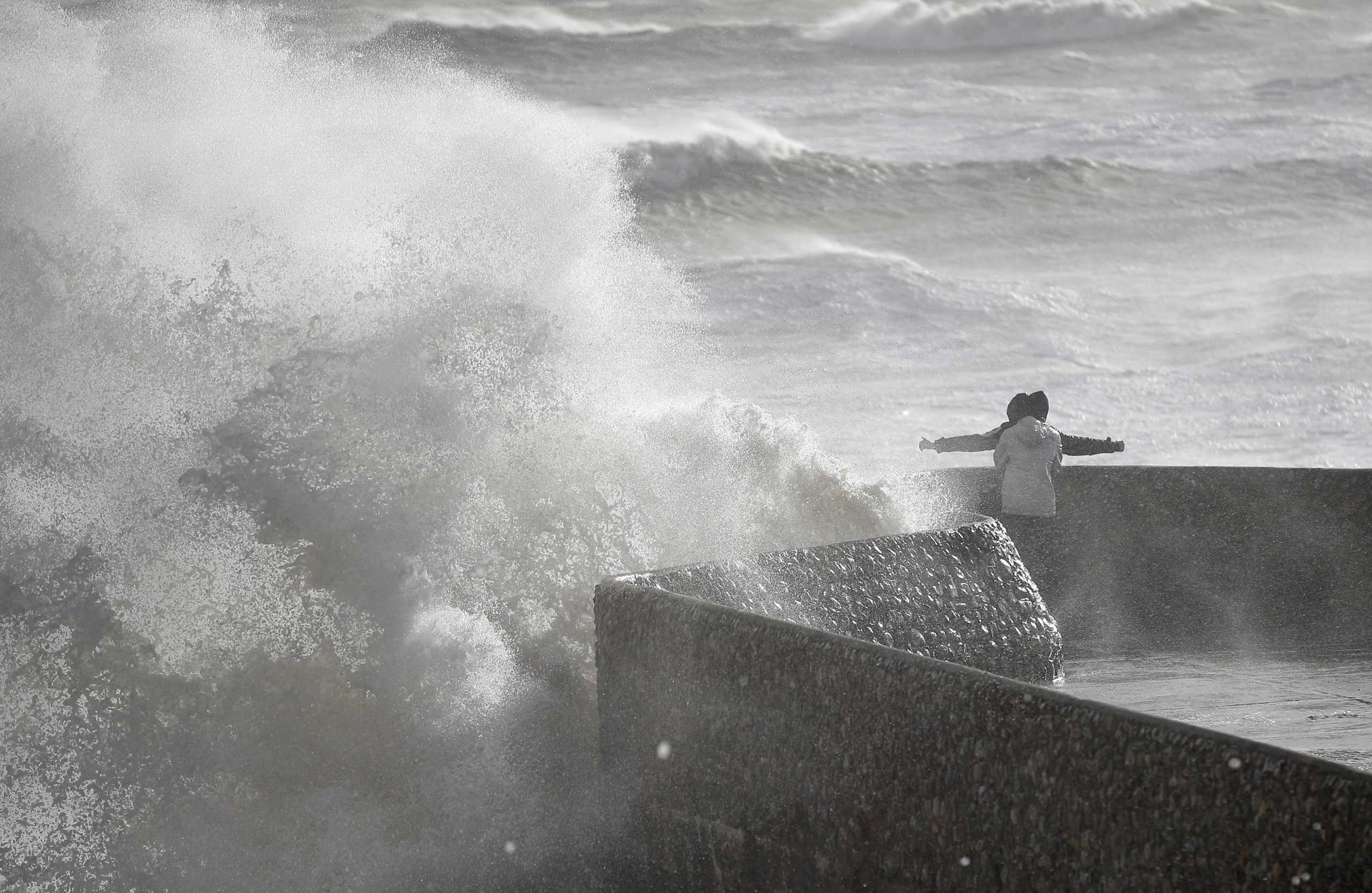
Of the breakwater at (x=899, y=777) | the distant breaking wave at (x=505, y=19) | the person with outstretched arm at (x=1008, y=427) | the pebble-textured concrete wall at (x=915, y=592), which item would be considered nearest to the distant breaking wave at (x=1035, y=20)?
the distant breaking wave at (x=505, y=19)

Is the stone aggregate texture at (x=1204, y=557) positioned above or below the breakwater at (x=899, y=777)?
below

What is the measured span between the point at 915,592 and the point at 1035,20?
16.3 meters

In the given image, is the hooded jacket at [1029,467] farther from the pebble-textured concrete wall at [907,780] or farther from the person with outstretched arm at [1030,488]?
the pebble-textured concrete wall at [907,780]

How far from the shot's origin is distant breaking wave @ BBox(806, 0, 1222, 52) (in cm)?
1883

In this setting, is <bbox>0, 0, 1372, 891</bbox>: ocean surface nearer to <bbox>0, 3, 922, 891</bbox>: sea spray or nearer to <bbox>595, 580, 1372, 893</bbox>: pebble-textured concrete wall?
<bbox>0, 3, 922, 891</bbox>: sea spray

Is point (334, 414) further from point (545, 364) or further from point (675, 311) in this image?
point (675, 311)

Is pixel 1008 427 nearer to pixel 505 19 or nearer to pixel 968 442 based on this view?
pixel 968 442

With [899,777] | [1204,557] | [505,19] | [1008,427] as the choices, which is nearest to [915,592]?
[1008,427]

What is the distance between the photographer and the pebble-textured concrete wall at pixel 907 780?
261 centimetres

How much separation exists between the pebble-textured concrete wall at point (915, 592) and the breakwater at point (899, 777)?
45mm

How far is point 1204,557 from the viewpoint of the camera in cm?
680

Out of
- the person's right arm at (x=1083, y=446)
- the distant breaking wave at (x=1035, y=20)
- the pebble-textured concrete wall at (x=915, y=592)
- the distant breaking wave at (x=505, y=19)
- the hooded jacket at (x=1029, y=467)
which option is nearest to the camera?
the pebble-textured concrete wall at (x=915, y=592)

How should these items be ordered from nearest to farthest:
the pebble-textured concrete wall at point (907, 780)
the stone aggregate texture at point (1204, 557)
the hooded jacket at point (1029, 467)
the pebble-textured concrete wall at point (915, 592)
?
the pebble-textured concrete wall at point (907, 780) → the pebble-textured concrete wall at point (915, 592) → the stone aggregate texture at point (1204, 557) → the hooded jacket at point (1029, 467)

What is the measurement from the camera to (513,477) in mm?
5828
